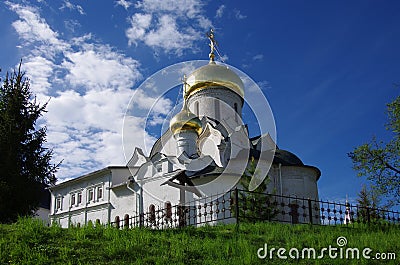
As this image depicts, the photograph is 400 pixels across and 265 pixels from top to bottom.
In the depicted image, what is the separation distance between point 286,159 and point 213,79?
773 centimetres

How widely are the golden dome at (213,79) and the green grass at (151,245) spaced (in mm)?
18459

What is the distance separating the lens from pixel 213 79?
27.1 m

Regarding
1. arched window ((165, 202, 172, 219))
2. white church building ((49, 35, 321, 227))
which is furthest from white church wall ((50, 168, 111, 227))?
arched window ((165, 202, 172, 219))

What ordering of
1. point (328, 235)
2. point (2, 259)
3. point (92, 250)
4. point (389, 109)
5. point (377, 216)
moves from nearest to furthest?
point (2, 259) < point (92, 250) < point (328, 235) < point (377, 216) < point (389, 109)

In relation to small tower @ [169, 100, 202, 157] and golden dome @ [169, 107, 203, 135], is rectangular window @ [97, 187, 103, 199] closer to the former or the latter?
small tower @ [169, 100, 202, 157]

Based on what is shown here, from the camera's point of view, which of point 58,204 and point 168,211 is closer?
point 168,211

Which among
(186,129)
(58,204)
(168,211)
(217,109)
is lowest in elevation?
(168,211)

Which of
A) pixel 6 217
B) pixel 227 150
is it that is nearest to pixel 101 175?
pixel 227 150

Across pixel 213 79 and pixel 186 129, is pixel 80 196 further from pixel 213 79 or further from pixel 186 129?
pixel 213 79

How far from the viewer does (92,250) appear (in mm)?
7262

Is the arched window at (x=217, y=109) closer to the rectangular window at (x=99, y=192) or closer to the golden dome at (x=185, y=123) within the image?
the golden dome at (x=185, y=123)

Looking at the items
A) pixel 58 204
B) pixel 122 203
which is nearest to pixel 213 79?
→ pixel 122 203

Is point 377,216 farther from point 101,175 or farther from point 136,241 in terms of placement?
point 101,175

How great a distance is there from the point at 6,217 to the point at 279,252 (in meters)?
10.4
